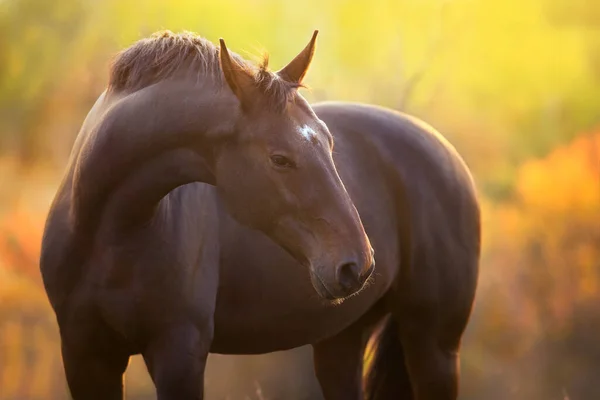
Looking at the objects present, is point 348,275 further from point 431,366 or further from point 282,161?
point 431,366

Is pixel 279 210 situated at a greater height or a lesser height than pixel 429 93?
greater

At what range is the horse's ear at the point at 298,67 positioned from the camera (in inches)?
72.2

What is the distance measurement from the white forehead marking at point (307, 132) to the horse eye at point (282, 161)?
64mm

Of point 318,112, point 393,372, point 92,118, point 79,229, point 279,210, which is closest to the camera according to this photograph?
point 279,210

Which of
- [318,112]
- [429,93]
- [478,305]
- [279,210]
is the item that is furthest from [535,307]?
[279,210]

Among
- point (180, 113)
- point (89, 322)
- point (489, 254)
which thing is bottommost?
point (489, 254)

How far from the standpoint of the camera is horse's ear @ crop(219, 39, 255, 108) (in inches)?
67.2

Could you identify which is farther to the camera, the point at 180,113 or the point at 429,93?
the point at 429,93

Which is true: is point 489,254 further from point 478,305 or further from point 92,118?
point 92,118

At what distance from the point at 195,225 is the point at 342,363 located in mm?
1036

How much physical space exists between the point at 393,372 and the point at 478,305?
145 centimetres

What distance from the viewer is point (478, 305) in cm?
411

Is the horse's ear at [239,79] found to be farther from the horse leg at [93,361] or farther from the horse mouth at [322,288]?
the horse leg at [93,361]

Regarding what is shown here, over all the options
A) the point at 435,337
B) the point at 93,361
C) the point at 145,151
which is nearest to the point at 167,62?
the point at 145,151
